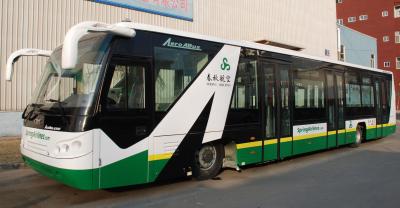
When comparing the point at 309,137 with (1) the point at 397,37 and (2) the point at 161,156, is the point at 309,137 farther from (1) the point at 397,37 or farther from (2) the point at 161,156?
(1) the point at 397,37

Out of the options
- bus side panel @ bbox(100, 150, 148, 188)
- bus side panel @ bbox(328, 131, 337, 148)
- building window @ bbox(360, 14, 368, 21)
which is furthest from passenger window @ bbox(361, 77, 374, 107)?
building window @ bbox(360, 14, 368, 21)

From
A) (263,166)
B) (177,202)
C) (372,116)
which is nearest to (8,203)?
(177,202)

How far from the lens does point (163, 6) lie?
1655 cm

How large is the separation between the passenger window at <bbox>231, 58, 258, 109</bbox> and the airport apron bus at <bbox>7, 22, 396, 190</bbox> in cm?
2

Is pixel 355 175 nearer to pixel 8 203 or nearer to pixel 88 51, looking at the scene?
pixel 88 51

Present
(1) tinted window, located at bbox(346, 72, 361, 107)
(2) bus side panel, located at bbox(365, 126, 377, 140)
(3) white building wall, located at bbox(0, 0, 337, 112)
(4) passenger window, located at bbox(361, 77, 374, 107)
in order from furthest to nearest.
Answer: (2) bus side panel, located at bbox(365, 126, 377, 140) → (4) passenger window, located at bbox(361, 77, 374, 107) → (3) white building wall, located at bbox(0, 0, 337, 112) → (1) tinted window, located at bbox(346, 72, 361, 107)

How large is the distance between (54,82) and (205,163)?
334 cm

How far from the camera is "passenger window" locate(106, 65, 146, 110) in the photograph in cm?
596

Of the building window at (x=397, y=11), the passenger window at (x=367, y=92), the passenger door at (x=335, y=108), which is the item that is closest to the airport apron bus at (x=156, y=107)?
the passenger door at (x=335, y=108)

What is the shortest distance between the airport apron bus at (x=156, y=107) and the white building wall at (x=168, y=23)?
19.0ft

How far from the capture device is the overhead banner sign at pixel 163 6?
1524cm

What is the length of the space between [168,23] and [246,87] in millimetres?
9558

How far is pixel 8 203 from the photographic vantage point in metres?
6.09

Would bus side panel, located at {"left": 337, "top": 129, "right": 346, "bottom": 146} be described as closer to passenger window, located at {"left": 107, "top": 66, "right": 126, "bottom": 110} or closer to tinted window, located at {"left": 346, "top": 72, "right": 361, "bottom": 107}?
tinted window, located at {"left": 346, "top": 72, "right": 361, "bottom": 107}
